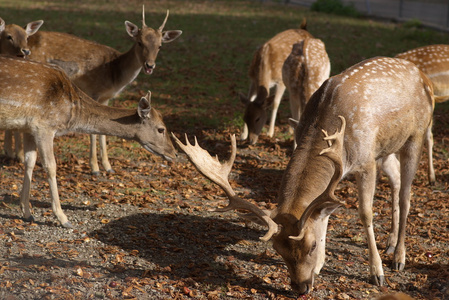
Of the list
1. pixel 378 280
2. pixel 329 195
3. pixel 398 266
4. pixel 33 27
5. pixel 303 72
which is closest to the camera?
pixel 329 195

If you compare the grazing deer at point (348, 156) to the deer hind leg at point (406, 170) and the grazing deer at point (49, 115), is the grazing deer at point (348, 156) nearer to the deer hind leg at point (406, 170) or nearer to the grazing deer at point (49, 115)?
the deer hind leg at point (406, 170)

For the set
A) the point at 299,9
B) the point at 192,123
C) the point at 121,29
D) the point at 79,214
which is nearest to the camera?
the point at 79,214

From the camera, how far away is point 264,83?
9.38m

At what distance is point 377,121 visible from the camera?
525cm

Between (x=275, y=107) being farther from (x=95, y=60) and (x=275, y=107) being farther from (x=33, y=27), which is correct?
(x=33, y=27)

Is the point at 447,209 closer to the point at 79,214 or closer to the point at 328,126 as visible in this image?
the point at 328,126

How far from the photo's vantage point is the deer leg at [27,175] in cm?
589

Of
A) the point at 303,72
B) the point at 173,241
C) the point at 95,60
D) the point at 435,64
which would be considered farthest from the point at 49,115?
the point at 435,64

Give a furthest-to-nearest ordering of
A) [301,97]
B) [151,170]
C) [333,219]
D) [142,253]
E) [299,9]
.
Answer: [299,9] → [301,97] → [151,170] → [333,219] → [142,253]

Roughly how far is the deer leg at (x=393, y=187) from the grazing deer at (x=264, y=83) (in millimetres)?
3119

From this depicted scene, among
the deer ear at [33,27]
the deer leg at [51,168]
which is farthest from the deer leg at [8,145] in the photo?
the deer leg at [51,168]

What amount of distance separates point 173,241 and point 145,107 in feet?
4.91

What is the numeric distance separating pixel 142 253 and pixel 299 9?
Result: 20.4 metres

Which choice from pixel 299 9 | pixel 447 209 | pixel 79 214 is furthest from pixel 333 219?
pixel 299 9
